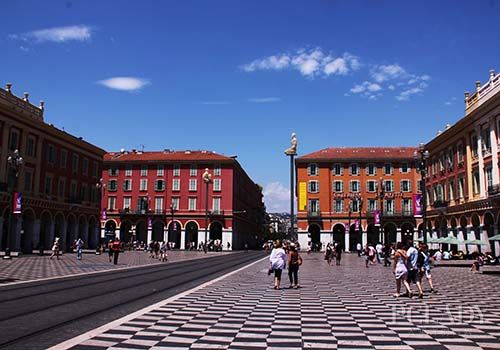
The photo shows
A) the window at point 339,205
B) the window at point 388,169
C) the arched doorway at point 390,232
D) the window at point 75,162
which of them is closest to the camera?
the window at point 75,162

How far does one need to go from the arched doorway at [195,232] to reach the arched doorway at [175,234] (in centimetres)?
144

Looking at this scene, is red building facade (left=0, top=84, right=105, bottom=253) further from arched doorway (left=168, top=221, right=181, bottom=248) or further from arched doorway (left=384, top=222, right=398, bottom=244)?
arched doorway (left=384, top=222, right=398, bottom=244)

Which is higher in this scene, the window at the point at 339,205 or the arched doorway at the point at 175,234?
the window at the point at 339,205

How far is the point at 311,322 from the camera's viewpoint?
33.7ft

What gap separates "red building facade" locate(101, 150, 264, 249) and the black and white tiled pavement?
2438 inches

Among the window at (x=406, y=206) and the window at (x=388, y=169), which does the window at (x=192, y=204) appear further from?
the window at (x=406, y=206)

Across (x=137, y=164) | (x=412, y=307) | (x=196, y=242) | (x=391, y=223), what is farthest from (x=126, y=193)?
(x=412, y=307)

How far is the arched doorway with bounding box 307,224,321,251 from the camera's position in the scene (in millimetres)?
76875

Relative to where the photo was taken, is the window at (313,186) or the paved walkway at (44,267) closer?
the paved walkway at (44,267)

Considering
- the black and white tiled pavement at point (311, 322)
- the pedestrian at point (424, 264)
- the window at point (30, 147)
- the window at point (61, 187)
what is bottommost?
the black and white tiled pavement at point (311, 322)

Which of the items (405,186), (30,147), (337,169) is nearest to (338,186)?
(337,169)

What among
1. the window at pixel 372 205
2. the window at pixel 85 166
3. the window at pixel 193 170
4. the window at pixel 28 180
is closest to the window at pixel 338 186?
the window at pixel 372 205

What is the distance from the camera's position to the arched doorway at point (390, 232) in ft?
250

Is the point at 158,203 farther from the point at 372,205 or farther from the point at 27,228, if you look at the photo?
the point at 372,205
